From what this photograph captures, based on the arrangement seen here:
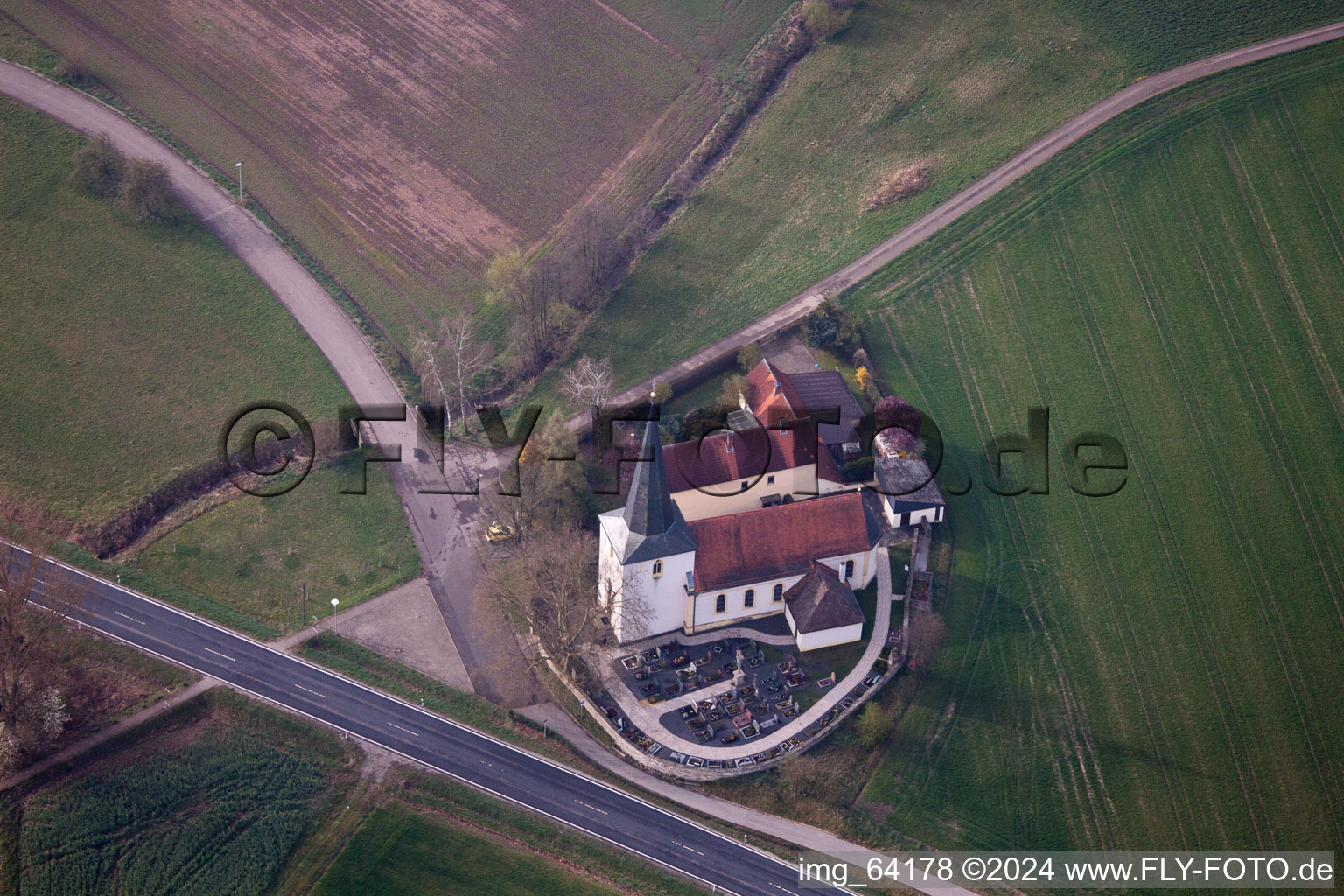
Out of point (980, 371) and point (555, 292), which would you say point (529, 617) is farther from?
point (980, 371)

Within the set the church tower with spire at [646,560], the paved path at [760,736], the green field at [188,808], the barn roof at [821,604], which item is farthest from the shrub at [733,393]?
the green field at [188,808]

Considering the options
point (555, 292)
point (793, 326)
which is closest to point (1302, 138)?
point (793, 326)

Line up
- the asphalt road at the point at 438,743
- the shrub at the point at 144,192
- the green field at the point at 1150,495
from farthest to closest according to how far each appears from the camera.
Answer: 1. the shrub at the point at 144,192
2. the green field at the point at 1150,495
3. the asphalt road at the point at 438,743

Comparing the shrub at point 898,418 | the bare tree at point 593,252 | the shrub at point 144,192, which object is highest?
the shrub at point 144,192

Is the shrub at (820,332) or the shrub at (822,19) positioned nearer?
the shrub at (820,332)

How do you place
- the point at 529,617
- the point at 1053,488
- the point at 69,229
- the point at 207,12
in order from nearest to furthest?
the point at 529,617 → the point at 1053,488 → the point at 69,229 → the point at 207,12

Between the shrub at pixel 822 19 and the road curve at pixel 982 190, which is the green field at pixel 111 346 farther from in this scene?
the shrub at pixel 822 19
